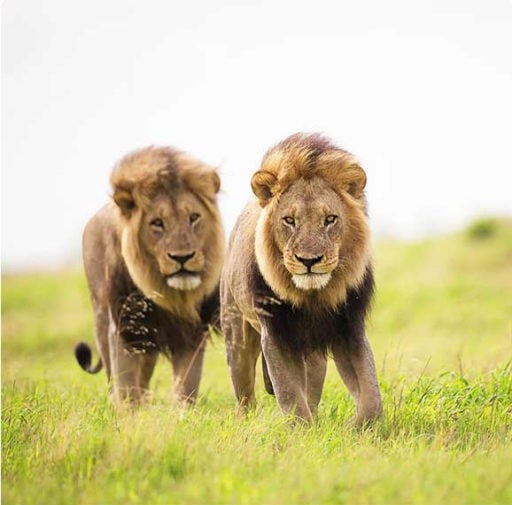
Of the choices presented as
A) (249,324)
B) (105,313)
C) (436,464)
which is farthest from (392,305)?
(436,464)

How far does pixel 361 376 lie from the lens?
551cm

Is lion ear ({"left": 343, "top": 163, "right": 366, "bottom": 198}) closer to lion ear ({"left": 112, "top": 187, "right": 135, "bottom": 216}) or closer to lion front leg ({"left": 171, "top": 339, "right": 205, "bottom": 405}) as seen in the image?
lion front leg ({"left": 171, "top": 339, "right": 205, "bottom": 405})

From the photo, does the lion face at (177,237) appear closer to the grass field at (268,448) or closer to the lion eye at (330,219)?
the grass field at (268,448)

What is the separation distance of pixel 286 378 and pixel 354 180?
3.78ft

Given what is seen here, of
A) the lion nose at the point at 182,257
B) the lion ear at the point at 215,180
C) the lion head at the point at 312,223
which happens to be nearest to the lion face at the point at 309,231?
the lion head at the point at 312,223

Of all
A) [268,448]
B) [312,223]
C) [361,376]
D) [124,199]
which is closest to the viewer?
[268,448]

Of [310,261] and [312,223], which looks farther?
[312,223]

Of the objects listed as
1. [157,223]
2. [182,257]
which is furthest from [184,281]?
[157,223]

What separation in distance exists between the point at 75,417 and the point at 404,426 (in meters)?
1.79

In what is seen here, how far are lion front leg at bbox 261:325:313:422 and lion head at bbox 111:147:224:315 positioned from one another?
4.55ft

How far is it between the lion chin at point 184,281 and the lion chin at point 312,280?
5.52 feet

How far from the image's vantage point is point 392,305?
45.3 feet

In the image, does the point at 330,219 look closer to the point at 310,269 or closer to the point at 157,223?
the point at 310,269

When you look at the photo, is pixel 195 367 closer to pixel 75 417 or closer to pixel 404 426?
pixel 75 417
